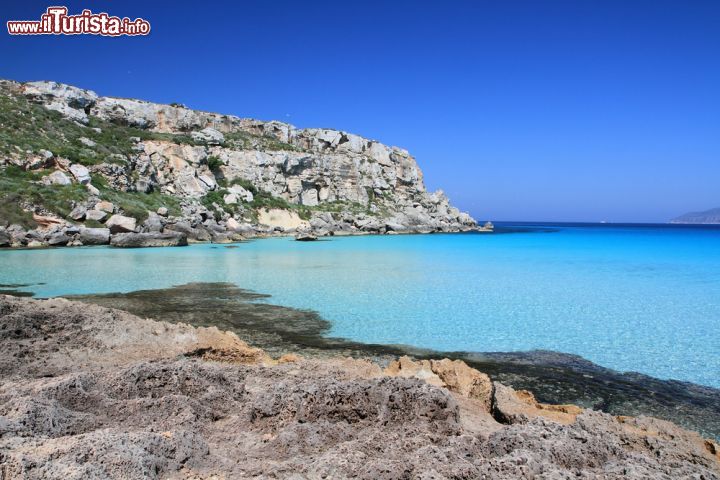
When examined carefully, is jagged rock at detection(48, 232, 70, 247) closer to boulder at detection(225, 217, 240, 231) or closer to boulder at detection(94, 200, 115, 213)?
boulder at detection(94, 200, 115, 213)

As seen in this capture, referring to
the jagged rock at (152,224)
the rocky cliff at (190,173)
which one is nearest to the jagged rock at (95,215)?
the rocky cliff at (190,173)

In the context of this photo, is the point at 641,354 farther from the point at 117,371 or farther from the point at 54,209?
the point at 54,209

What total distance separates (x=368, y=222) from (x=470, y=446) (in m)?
58.5

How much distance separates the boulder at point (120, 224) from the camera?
34062 mm

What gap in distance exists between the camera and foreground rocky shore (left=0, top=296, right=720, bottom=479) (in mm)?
2678

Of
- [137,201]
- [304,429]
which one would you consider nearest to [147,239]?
[137,201]

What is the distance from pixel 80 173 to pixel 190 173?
1501 centimetres

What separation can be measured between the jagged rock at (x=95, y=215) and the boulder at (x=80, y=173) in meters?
4.63

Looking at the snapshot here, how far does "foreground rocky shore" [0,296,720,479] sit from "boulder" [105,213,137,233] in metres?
31.6

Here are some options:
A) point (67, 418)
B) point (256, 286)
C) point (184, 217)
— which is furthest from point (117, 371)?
point (184, 217)

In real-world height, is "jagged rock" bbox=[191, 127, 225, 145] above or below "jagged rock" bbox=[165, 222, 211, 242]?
above

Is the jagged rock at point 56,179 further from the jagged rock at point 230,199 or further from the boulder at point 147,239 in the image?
the jagged rock at point 230,199

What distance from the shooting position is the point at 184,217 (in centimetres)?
4303

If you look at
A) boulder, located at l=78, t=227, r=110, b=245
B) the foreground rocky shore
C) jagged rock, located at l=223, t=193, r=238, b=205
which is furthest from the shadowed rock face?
jagged rock, located at l=223, t=193, r=238, b=205
